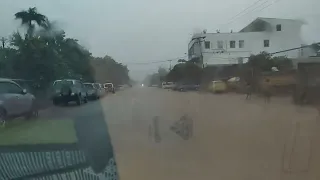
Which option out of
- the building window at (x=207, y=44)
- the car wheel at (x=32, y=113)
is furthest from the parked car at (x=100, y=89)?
the building window at (x=207, y=44)

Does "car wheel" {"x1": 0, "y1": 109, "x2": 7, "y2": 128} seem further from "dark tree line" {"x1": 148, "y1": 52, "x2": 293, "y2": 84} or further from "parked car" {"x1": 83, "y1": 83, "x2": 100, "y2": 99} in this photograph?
"dark tree line" {"x1": 148, "y1": 52, "x2": 293, "y2": 84}

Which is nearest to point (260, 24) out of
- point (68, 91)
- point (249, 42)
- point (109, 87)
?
point (249, 42)

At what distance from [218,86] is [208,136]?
136 centimetres

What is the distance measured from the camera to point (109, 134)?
8305mm

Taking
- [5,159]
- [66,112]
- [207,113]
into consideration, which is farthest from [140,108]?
[5,159]

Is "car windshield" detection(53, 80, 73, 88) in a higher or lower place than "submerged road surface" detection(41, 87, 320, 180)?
higher

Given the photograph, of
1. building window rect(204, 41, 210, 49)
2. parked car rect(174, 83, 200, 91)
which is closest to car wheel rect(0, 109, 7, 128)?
building window rect(204, 41, 210, 49)

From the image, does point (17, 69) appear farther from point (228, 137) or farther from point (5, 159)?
point (228, 137)

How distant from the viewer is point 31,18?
6.20 m

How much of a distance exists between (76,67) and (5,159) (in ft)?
6.43

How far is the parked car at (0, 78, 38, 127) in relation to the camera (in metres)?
6.18

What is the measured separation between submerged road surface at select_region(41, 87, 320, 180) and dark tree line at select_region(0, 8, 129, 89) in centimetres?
63

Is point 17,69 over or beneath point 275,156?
over

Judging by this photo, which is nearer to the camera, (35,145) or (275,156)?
(35,145)
